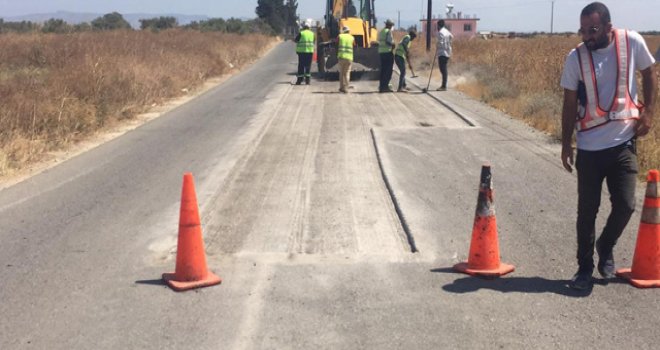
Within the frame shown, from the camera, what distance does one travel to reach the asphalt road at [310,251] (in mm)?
4656

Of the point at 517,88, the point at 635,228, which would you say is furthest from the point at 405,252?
the point at 517,88

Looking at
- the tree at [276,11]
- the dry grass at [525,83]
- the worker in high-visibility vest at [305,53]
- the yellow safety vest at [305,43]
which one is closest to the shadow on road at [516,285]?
the dry grass at [525,83]

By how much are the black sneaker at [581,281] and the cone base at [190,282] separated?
8.35 feet

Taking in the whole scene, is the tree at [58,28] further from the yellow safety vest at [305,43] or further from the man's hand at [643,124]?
the man's hand at [643,124]

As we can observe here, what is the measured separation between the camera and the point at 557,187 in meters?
8.57

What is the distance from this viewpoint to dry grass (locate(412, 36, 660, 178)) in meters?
12.4

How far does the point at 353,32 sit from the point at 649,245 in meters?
20.5

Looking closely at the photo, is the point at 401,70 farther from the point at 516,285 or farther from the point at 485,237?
the point at 516,285

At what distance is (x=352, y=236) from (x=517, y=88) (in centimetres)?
1289

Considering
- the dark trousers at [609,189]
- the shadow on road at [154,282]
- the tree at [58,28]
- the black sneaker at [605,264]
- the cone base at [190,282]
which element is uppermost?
the tree at [58,28]

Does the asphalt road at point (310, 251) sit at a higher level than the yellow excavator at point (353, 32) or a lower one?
lower

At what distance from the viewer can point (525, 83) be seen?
1869 centimetres

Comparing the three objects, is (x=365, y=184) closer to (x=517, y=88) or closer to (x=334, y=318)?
(x=334, y=318)

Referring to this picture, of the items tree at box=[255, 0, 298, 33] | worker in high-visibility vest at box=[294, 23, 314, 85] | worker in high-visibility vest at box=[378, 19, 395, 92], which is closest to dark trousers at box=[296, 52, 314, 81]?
worker in high-visibility vest at box=[294, 23, 314, 85]
